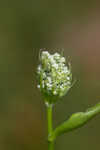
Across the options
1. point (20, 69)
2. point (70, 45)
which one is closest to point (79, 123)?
point (20, 69)

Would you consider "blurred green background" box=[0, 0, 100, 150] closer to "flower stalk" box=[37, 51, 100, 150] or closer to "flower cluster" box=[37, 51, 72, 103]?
"flower stalk" box=[37, 51, 100, 150]

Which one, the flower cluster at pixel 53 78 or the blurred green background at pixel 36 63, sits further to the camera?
the blurred green background at pixel 36 63

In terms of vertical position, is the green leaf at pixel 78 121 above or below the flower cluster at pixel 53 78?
below

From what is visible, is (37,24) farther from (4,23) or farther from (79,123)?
(79,123)

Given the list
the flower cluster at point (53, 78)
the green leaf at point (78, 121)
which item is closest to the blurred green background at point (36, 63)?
the green leaf at point (78, 121)

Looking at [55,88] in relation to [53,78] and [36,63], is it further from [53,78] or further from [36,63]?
[36,63]

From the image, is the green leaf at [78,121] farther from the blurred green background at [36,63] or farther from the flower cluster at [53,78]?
the blurred green background at [36,63]

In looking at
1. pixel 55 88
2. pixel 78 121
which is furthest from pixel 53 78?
pixel 78 121
